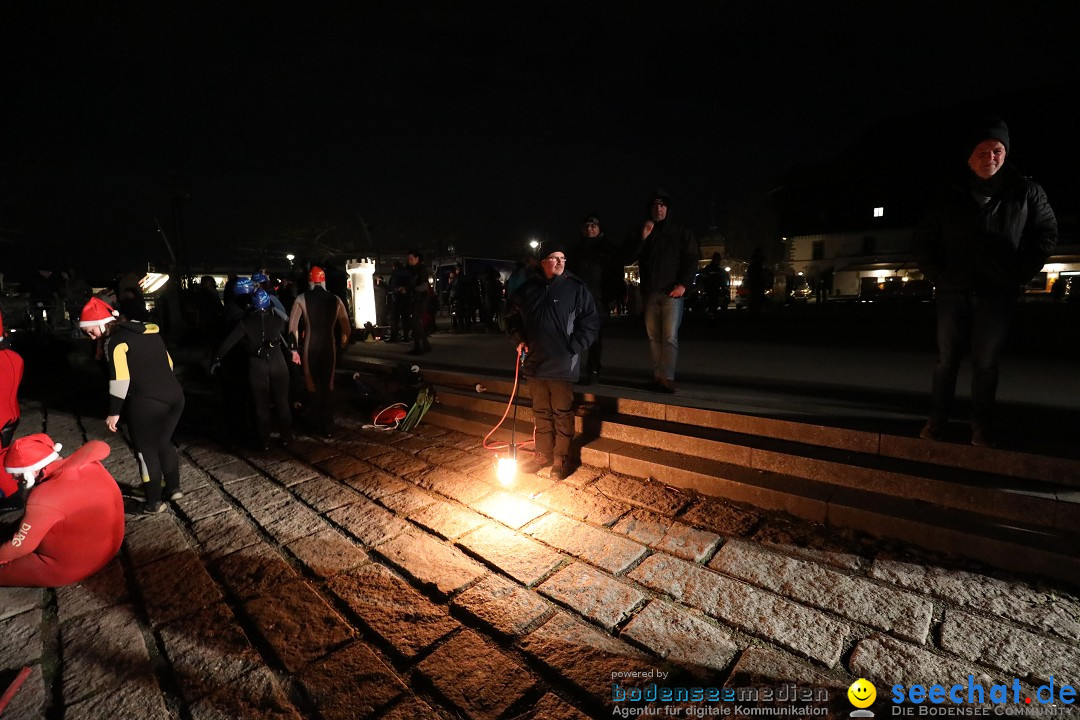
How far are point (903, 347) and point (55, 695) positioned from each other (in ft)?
31.3

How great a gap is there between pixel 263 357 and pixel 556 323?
11.2 ft

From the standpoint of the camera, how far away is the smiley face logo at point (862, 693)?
6.21 ft

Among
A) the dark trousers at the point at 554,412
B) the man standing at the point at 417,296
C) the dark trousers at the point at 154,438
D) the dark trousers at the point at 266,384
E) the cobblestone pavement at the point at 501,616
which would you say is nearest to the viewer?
the cobblestone pavement at the point at 501,616

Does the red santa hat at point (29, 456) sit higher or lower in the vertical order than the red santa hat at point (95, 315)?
lower

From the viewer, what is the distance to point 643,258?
515cm

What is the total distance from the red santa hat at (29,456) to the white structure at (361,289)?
10.8 metres

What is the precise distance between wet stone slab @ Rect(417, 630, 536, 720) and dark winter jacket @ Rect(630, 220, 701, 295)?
3.70 metres

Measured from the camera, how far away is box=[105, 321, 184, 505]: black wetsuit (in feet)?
11.9

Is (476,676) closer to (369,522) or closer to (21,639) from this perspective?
(369,522)

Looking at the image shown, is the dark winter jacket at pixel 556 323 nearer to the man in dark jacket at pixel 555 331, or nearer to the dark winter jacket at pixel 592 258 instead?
the man in dark jacket at pixel 555 331

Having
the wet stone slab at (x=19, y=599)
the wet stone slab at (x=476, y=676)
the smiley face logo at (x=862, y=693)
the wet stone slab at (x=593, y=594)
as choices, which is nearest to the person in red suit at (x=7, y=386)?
the wet stone slab at (x=19, y=599)

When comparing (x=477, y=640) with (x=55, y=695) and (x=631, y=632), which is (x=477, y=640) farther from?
(x=55, y=695)

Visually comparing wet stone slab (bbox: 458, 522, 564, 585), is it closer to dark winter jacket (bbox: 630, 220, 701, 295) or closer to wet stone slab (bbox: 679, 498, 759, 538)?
wet stone slab (bbox: 679, 498, 759, 538)

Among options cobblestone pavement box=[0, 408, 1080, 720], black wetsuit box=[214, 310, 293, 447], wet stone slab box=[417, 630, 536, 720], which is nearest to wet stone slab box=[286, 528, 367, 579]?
cobblestone pavement box=[0, 408, 1080, 720]
